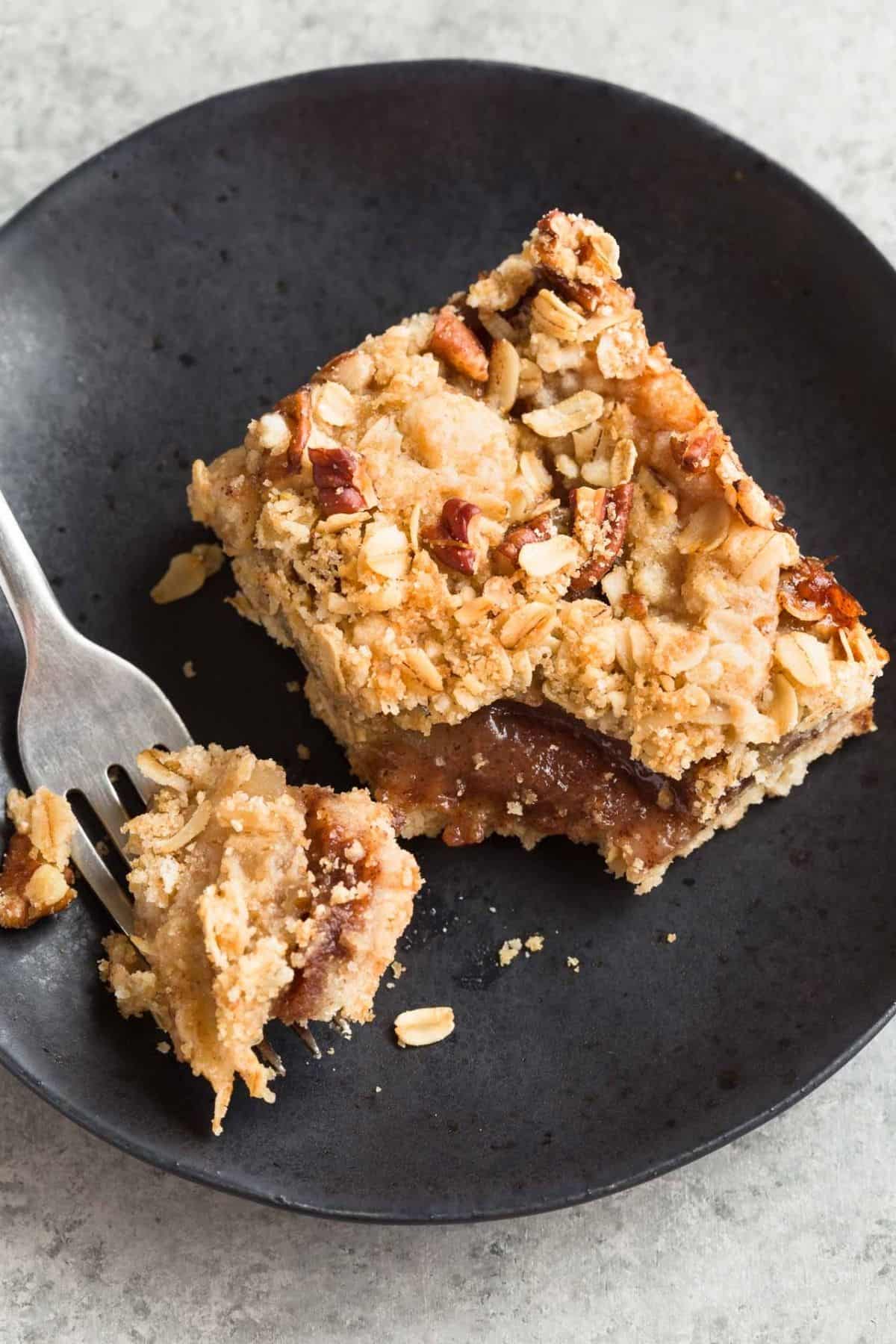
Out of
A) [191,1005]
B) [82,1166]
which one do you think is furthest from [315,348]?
→ [82,1166]

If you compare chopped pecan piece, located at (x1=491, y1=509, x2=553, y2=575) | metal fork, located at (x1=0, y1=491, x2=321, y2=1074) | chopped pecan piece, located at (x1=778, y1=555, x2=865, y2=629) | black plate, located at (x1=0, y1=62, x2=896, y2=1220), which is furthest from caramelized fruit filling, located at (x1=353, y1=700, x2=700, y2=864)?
metal fork, located at (x1=0, y1=491, x2=321, y2=1074)

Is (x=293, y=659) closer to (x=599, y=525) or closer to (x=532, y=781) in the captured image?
(x=532, y=781)

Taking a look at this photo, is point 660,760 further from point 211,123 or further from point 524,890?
point 211,123

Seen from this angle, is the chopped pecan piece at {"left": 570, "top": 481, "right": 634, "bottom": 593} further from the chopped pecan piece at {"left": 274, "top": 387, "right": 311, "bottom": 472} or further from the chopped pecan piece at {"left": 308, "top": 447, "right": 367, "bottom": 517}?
the chopped pecan piece at {"left": 274, "top": 387, "right": 311, "bottom": 472}

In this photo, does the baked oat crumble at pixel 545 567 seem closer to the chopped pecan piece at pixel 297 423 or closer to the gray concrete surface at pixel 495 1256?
the chopped pecan piece at pixel 297 423

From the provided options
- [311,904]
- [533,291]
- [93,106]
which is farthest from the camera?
[93,106]

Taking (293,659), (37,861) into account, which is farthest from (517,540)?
(37,861)

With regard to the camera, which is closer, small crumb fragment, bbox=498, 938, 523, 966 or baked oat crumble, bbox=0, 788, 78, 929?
baked oat crumble, bbox=0, 788, 78, 929

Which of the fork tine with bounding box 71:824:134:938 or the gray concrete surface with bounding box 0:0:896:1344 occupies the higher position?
the fork tine with bounding box 71:824:134:938
